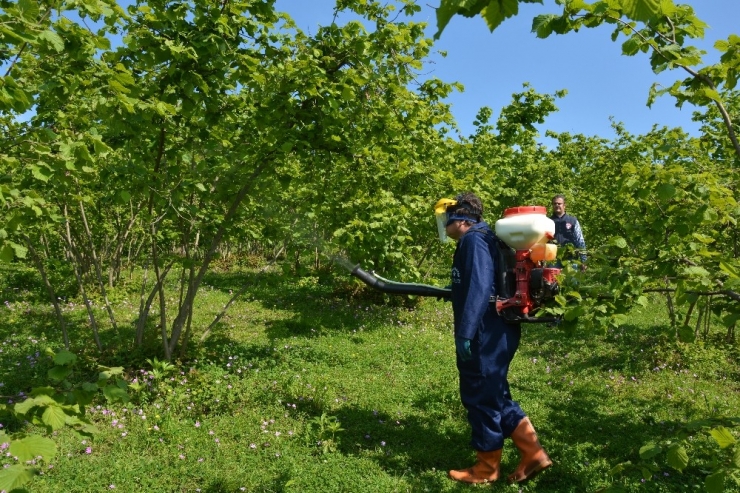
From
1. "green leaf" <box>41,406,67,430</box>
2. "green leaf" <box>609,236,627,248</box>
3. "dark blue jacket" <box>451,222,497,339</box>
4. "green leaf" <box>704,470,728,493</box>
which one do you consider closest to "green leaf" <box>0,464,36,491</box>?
"green leaf" <box>41,406,67,430</box>

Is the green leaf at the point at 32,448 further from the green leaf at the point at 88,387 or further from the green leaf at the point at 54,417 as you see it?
the green leaf at the point at 88,387

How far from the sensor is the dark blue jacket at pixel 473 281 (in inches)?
150

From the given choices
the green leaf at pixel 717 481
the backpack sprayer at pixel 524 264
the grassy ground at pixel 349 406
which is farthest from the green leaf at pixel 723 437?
the backpack sprayer at pixel 524 264

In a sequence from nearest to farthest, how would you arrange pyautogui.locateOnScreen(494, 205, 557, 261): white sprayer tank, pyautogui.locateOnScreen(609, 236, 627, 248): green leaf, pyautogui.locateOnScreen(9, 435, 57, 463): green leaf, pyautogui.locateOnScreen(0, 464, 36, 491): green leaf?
pyautogui.locateOnScreen(0, 464, 36, 491): green leaf
pyautogui.locateOnScreen(9, 435, 57, 463): green leaf
pyautogui.locateOnScreen(609, 236, 627, 248): green leaf
pyautogui.locateOnScreen(494, 205, 557, 261): white sprayer tank

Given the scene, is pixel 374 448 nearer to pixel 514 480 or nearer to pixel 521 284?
pixel 514 480

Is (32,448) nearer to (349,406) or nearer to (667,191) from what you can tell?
(667,191)

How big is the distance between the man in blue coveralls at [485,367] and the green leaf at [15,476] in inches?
113

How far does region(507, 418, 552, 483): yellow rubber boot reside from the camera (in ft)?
13.0

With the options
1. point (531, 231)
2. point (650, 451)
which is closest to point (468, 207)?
point (531, 231)

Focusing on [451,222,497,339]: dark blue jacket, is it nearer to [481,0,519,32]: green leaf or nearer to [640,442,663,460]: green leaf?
[640,442,663,460]: green leaf

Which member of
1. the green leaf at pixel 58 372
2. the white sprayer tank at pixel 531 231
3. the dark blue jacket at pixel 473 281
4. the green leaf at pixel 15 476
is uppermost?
the white sprayer tank at pixel 531 231

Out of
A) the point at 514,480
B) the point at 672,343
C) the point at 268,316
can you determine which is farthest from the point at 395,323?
the point at 514,480

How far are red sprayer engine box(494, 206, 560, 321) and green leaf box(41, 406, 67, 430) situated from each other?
2.98 m

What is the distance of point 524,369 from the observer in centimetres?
685
